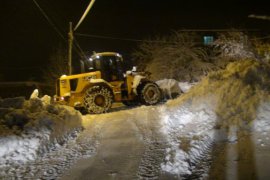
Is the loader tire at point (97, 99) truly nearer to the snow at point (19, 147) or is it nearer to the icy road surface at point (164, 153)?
the icy road surface at point (164, 153)

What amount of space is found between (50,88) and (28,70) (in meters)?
12.0

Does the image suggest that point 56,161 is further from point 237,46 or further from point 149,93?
point 237,46

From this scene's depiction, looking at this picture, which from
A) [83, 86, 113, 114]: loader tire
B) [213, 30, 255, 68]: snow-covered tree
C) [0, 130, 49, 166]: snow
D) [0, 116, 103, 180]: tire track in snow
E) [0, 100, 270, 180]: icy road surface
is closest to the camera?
[0, 100, 270, 180]: icy road surface

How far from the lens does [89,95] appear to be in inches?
687

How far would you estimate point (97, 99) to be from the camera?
17.5 metres

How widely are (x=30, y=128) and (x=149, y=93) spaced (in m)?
8.87

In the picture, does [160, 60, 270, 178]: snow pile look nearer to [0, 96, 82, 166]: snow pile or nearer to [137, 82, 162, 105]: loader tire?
[0, 96, 82, 166]: snow pile

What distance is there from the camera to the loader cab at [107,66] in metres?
18.7

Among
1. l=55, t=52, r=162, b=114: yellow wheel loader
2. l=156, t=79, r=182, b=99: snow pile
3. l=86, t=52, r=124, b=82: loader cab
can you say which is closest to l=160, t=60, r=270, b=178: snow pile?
l=55, t=52, r=162, b=114: yellow wheel loader

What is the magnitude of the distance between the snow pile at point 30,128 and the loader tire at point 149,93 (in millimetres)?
5736

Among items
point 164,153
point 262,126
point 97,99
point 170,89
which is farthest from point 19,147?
point 170,89

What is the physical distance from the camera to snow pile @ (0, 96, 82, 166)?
10.3 meters

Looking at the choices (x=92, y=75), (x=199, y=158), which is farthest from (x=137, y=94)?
(x=199, y=158)

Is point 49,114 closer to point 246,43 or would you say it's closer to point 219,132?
point 219,132
